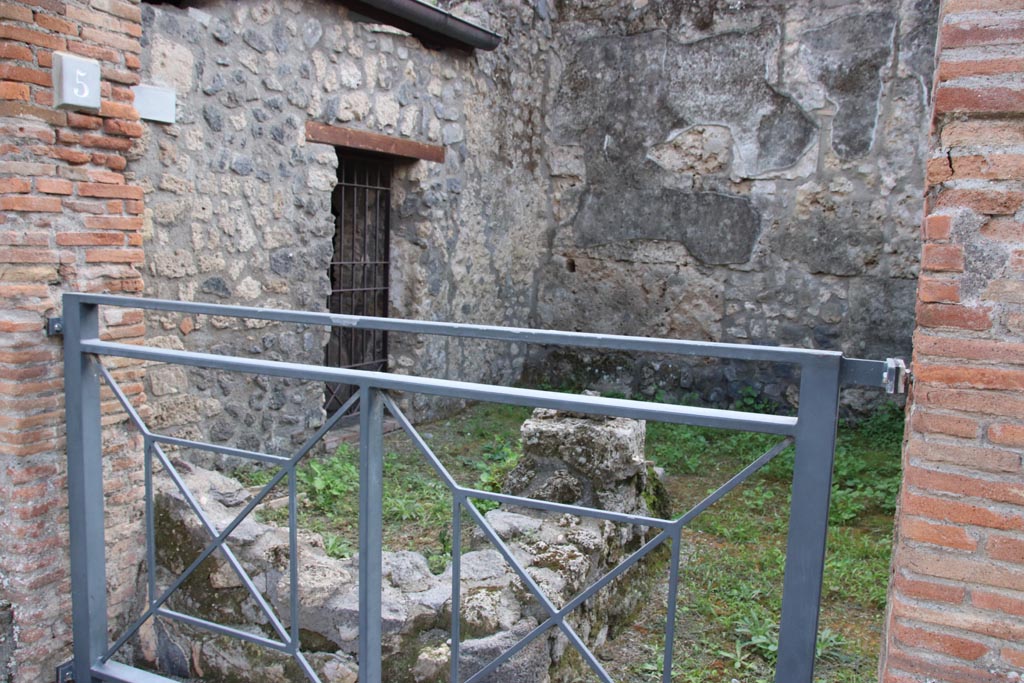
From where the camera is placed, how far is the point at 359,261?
5855 mm

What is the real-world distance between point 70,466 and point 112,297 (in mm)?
663

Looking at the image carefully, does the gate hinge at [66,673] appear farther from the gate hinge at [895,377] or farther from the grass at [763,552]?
the gate hinge at [895,377]

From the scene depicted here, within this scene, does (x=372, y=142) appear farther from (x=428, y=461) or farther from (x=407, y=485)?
(x=428, y=461)

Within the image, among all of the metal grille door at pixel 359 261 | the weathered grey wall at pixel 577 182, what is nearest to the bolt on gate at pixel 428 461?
the weathered grey wall at pixel 577 182

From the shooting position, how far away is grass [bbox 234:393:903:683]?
3109 millimetres

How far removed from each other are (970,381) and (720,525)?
2863 mm

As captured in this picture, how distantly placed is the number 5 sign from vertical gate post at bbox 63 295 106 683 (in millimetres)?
655

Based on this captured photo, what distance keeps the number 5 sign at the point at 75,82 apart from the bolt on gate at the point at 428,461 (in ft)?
2.15

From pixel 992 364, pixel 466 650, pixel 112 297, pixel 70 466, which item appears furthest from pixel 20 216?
pixel 992 364

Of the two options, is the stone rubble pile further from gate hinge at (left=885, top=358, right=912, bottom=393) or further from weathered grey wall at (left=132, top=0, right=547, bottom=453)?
gate hinge at (left=885, top=358, right=912, bottom=393)

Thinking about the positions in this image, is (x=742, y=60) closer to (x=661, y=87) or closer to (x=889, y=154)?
(x=661, y=87)

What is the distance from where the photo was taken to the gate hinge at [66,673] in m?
2.83

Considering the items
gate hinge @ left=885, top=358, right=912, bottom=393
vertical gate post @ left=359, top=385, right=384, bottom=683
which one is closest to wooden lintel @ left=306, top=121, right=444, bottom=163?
vertical gate post @ left=359, top=385, right=384, bottom=683

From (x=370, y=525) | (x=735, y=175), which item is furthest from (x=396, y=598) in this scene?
(x=735, y=175)
